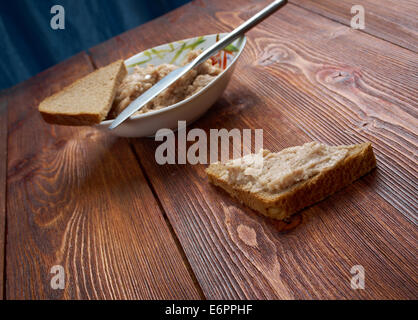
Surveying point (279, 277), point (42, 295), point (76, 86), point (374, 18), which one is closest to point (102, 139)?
point (76, 86)

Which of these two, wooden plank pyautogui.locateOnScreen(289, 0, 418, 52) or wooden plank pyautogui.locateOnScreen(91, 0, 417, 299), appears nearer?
wooden plank pyautogui.locateOnScreen(91, 0, 417, 299)

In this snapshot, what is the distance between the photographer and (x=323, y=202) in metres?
0.90

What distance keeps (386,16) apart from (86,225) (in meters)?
1.15

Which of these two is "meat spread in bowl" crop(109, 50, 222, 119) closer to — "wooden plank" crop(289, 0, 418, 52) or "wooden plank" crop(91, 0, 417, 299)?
"wooden plank" crop(91, 0, 417, 299)

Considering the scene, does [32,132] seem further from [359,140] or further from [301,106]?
[359,140]

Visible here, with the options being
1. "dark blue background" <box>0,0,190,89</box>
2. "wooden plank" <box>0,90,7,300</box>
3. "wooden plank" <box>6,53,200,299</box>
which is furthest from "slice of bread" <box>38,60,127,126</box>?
"dark blue background" <box>0,0,190,89</box>

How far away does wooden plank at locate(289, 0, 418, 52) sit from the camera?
1295 millimetres

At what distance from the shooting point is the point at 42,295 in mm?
964

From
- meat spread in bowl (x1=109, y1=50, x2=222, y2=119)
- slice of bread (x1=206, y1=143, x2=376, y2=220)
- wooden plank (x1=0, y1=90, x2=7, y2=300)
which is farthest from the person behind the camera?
meat spread in bowl (x1=109, y1=50, x2=222, y2=119)

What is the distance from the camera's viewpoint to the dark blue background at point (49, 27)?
9.44 ft

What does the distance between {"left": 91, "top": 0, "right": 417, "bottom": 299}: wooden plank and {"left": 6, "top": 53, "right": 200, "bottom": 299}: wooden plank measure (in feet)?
0.17

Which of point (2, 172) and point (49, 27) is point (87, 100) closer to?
point (2, 172)

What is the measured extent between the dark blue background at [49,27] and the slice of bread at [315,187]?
2535 millimetres

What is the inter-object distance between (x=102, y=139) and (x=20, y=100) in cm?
80
